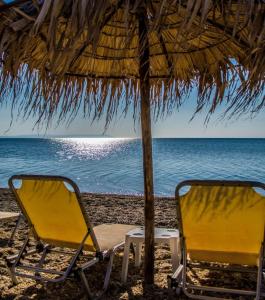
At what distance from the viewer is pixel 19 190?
3.02 m

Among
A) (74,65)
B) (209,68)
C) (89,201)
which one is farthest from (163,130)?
(89,201)

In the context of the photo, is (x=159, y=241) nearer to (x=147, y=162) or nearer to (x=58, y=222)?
(x=147, y=162)

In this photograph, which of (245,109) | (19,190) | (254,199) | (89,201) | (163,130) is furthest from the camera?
(89,201)

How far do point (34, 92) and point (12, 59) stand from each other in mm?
775

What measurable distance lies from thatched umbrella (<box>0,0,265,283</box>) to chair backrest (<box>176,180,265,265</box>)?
535 mm

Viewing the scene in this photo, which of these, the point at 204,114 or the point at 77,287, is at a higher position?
the point at 204,114

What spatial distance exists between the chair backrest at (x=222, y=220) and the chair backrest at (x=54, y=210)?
0.72 metres

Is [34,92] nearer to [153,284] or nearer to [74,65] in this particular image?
[74,65]

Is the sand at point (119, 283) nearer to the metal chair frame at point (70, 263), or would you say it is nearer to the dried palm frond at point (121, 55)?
the metal chair frame at point (70, 263)

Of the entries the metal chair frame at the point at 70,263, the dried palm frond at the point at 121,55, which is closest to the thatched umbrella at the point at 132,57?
the dried palm frond at the point at 121,55

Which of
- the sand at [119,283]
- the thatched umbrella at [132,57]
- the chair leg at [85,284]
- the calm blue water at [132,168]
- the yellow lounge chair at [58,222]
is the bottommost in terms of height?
the calm blue water at [132,168]

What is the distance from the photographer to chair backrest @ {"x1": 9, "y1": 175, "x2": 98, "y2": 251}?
2828 millimetres

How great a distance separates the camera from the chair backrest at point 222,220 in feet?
8.17

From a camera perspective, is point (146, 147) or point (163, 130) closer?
point (146, 147)
